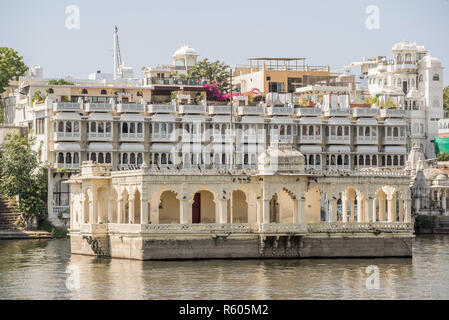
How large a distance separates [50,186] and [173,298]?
181 feet

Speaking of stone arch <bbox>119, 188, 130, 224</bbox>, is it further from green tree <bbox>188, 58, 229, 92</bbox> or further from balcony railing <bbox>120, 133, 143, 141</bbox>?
green tree <bbox>188, 58, 229, 92</bbox>

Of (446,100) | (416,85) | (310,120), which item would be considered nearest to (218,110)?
(310,120)

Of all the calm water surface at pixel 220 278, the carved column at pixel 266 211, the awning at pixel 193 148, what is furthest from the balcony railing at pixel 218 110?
the carved column at pixel 266 211

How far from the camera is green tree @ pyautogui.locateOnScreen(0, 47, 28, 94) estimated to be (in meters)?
130

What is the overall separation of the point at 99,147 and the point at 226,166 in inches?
470

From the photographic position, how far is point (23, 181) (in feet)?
353

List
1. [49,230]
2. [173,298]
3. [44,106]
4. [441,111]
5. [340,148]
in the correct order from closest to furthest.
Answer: [173,298], [49,230], [44,106], [340,148], [441,111]

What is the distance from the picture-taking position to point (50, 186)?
367 feet

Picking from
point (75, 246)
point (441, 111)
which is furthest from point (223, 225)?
point (441, 111)

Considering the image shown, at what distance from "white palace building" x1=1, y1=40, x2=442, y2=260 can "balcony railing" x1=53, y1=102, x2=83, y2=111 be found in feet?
0.59

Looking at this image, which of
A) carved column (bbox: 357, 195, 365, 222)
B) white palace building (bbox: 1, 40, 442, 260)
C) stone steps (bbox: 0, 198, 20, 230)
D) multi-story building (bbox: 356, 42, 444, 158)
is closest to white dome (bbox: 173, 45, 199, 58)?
white palace building (bbox: 1, 40, 442, 260)

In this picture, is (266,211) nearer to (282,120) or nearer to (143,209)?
(143,209)

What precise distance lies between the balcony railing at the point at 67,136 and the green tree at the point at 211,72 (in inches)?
1059
